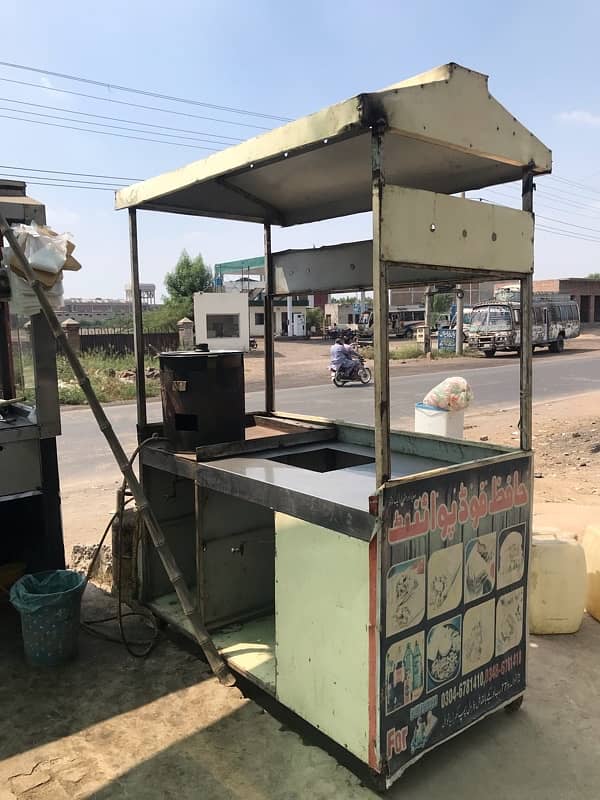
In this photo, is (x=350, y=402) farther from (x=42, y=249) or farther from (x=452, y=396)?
(x=42, y=249)

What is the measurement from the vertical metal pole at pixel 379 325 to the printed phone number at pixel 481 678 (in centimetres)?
99

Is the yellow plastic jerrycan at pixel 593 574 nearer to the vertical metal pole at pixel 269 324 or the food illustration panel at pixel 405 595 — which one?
the food illustration panel at pixel 405 595

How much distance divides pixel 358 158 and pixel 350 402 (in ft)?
35.4

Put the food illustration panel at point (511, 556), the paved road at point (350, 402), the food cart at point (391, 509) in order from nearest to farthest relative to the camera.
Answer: the food cart at point (391, 509), the food illustration panel at point (511, 556), the paved road at point (350, 402)

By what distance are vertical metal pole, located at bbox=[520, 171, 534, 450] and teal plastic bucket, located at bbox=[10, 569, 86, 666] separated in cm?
237

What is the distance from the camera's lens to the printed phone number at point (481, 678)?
258 cm

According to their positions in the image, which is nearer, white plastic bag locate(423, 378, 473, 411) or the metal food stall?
the metal food stall

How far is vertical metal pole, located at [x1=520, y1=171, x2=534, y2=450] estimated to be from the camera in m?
2.83

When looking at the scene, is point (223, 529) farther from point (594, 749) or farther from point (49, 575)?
point (594, 749)

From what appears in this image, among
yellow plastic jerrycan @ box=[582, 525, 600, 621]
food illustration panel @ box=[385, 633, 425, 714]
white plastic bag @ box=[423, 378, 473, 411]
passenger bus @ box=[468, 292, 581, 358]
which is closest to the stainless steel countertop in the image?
food illustration panel @ box=[385, 633, 425, 714]

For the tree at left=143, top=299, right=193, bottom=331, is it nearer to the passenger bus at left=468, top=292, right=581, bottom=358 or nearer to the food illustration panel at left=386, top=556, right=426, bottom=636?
the passenger bus at left=468, top=292, right=581, bottom=358

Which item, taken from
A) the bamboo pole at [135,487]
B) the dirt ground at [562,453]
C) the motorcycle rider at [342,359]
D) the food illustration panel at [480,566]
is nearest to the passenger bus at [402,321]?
the motorcycle rider at [342,359]

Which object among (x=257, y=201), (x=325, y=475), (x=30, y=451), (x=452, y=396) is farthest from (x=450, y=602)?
(x=452, y=396)

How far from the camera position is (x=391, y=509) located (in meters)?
2.27
